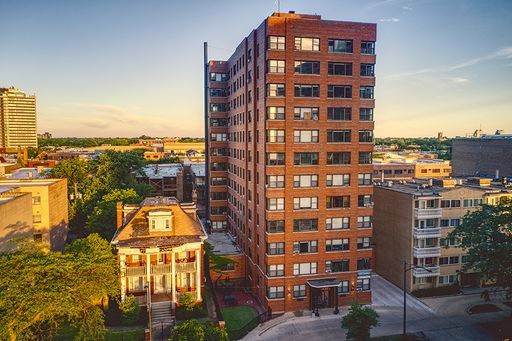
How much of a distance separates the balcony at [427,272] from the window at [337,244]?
10.9 meters

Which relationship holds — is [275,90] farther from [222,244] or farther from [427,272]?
[427,272]

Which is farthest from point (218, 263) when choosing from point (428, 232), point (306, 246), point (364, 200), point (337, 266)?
point (428, 232)

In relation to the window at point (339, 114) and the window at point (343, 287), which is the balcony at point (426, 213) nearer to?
the window at point (343, 287)

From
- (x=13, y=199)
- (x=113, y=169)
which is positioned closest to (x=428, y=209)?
(x=13, y=199)

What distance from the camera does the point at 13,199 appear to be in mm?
43625

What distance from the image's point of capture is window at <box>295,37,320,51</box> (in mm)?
45594

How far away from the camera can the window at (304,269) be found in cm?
4669

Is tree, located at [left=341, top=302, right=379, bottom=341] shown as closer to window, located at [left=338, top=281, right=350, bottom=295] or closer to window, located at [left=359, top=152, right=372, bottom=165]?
window, located at [left=338, top=281, right=350, bottom=295]

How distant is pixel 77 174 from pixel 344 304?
6318 cm

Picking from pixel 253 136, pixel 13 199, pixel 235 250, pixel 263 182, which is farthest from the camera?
pixel 235 250

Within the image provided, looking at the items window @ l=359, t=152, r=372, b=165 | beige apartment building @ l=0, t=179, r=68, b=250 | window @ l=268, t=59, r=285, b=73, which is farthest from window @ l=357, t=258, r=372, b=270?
beige apartment building @ l=0, t=179, r=68, b=250

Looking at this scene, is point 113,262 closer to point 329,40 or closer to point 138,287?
point 138,287

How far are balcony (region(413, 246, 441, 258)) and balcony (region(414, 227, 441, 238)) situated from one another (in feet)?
5.23

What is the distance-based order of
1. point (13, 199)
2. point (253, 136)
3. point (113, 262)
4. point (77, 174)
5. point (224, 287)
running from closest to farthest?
point (113, 262) → point (13, 199) → point (253, 136) → point (224, 287) → point (77, 174)
